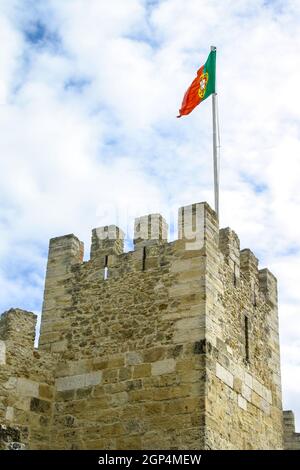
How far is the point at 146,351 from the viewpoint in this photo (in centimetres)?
1185

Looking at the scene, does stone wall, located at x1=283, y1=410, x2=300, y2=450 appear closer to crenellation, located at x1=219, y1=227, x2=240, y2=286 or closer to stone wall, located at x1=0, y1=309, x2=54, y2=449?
crenellation, located at x1=219, y1=227, x2=240, y2=286

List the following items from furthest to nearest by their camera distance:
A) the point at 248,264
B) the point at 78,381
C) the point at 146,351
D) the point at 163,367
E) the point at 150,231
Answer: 1. the point at 248,264
2. the point at 150,231
3. the point at 78,381
4. the point at 146,351
5. the point at 163,367

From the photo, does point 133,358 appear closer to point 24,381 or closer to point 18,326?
point 24,381

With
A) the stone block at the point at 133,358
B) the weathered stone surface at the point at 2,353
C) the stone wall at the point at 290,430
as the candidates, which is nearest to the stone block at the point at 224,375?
the stone block at the point at 133,358

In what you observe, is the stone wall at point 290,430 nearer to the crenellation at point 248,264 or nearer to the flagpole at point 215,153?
the crenellation at point 248,264

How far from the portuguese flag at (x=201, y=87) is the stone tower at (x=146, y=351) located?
271cm

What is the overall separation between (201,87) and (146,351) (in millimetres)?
5163

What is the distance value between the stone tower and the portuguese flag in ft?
8.89

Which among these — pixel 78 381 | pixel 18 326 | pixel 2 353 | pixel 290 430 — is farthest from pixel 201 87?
pixel 290 430

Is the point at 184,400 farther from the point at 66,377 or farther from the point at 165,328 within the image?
the point at 66,377

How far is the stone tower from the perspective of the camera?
11.4 m

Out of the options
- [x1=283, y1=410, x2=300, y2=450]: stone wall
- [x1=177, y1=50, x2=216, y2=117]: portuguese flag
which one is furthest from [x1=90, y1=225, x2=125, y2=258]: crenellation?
[x1=283, y1=410, x2=300, y2=450]: stone wall

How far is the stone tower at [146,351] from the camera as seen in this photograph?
11.4 m
